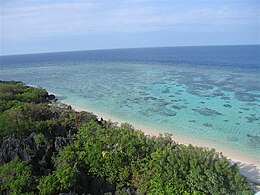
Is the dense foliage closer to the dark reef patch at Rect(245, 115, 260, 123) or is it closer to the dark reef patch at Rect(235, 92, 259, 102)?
the dark reef patch at Rect(245, 115, 260, 123)

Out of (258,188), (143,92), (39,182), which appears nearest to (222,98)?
(143,92)

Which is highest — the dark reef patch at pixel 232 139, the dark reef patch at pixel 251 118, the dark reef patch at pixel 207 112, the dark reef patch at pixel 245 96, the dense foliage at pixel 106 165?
the dense foliage at pixel 106 165

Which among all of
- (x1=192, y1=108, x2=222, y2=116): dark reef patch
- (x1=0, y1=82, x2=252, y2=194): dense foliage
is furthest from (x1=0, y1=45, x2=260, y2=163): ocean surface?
(x1=0, y1=82, x2=252, y2=194): dense foliage

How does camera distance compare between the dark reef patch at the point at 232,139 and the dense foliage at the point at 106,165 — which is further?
the dark reef patch at the point at 232,139

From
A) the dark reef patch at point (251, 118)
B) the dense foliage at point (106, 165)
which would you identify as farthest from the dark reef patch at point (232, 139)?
the dense foliage at point (106, 165)

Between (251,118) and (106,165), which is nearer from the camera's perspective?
(106,165)

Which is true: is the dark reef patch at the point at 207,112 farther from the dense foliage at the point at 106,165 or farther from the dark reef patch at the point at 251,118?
the dense foliage at the point at 106,165

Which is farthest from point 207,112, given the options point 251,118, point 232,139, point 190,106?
point 232,139

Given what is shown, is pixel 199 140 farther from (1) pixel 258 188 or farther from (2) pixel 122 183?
(2) pixel 122 183

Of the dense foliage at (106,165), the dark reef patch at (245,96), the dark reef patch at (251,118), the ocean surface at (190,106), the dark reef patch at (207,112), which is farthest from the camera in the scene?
the dark reef patch at (245,96)

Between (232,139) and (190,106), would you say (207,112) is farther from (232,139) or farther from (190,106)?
(232,139)
